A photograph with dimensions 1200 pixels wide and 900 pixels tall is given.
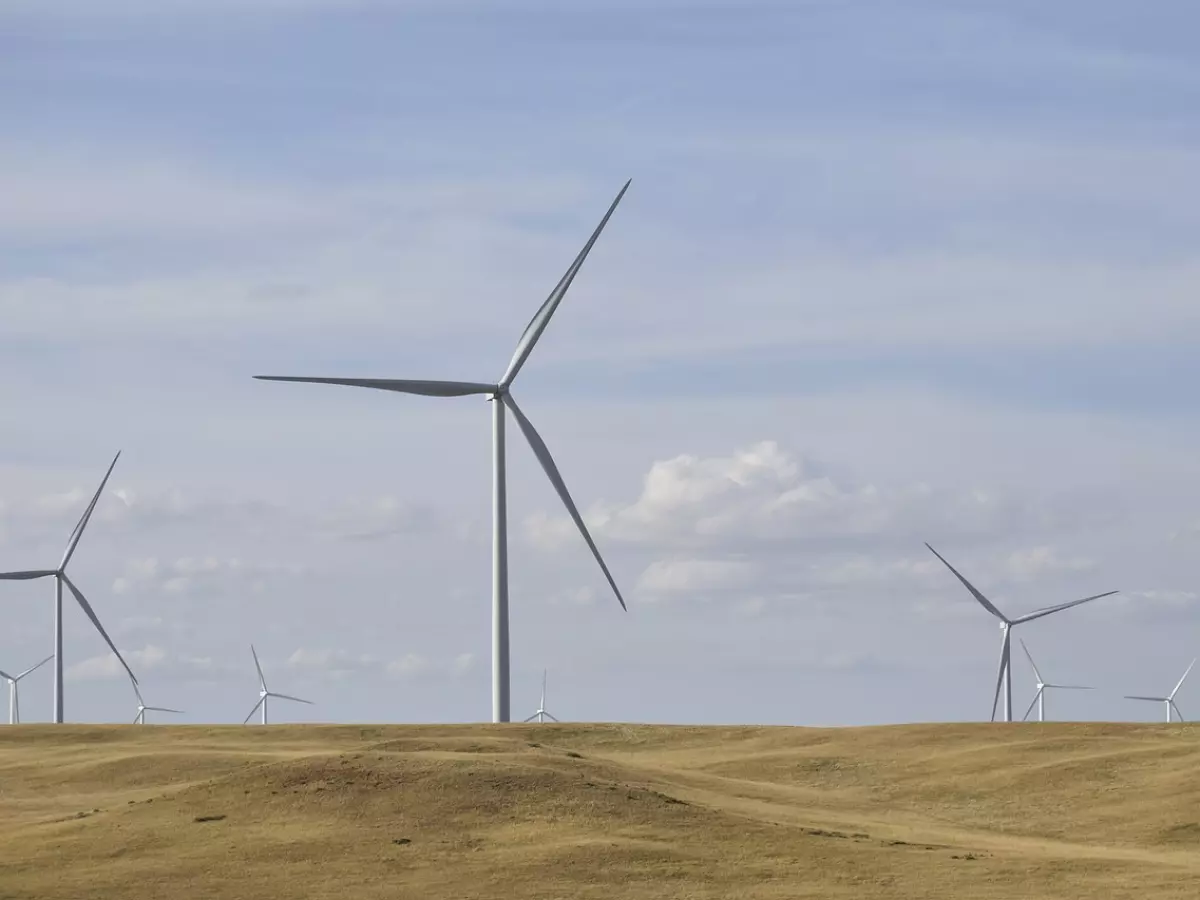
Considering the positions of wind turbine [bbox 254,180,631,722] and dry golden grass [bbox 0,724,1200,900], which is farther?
wind turbine [bbox 254,180,631,722]

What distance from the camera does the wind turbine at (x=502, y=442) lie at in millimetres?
61625

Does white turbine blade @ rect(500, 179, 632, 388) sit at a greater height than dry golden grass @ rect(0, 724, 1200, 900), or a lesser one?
greater

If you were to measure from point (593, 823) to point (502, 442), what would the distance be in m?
26.8

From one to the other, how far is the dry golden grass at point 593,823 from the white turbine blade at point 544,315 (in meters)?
14.7

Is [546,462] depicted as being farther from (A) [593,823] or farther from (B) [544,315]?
(A) [593,823]

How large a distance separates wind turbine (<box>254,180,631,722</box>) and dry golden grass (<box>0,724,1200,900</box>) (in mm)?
4679

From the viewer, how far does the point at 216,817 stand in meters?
39.4

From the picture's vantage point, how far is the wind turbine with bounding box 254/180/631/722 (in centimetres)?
6162

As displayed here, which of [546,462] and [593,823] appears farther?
[546,462]

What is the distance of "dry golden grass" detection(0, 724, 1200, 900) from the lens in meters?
35.0

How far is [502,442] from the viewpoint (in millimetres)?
63969

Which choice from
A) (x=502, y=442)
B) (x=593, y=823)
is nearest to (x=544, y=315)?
(x=502, y=442)

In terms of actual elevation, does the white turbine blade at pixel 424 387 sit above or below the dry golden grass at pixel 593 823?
above

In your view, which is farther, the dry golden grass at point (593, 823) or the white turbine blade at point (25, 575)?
the white turbine blade at point (25, 575)
